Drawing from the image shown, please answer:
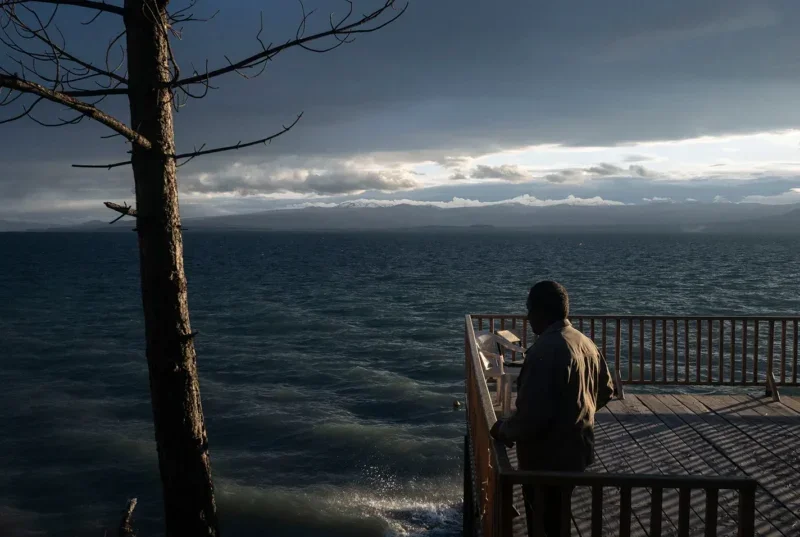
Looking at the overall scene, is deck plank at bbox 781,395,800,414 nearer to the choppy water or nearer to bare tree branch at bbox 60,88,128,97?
the choppy water

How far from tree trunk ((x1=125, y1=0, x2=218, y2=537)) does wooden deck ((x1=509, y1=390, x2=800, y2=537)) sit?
2350mm

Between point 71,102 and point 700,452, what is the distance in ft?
20.1

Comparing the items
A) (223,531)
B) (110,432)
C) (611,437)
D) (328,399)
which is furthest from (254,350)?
(611,437)

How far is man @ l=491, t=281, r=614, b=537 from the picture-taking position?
3.50 meters

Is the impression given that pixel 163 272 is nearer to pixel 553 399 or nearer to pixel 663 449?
pixel 553 399

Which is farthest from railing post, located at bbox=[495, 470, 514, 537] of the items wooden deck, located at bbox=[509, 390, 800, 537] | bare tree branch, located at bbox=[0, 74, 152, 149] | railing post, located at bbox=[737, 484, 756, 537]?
bare tree branch, located at bbox=[0, 74, 152, 149]

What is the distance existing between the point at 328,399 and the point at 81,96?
13872 millimetres

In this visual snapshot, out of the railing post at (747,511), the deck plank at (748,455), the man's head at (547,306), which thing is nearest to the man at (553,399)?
the man's head at (547,306)

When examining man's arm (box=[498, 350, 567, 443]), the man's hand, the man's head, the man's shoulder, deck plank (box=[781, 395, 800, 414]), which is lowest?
deck plank (box=[781, 395, 800, 414])

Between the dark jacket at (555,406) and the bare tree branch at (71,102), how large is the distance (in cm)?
255

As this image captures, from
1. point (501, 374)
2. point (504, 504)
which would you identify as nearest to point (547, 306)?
point (504, 504)

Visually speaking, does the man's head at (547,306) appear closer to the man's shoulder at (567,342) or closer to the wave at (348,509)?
the man's shoulder at (567,342)

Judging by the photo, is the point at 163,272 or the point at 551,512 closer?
the point at 551,512

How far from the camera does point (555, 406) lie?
354 centimetres
